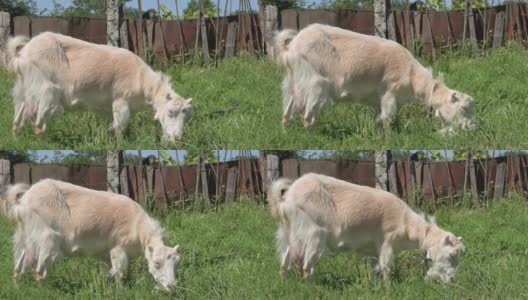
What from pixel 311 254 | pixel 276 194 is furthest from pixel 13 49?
pixel 311 254

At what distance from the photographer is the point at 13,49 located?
9.90 metres

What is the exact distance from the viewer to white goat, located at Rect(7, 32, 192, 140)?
9.64m

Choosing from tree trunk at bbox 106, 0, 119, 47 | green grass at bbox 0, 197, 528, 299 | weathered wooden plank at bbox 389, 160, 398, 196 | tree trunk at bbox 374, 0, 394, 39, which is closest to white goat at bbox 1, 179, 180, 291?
green grass at bbox 0, 197, 528, 299

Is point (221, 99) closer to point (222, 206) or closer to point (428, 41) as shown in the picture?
point (222, 206)

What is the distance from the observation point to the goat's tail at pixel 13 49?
9.88 metres

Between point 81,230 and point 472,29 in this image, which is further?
point 472,29

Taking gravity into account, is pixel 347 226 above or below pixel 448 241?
above

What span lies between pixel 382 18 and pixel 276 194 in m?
2.19

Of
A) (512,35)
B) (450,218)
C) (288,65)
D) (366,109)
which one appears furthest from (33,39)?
(512,35)

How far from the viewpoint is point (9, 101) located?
10.6 meters

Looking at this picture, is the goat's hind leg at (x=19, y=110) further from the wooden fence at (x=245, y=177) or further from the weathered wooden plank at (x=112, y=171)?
the weathered wooden plank at (x=112, y=171)

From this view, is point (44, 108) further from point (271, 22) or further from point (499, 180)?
point (499, 180)

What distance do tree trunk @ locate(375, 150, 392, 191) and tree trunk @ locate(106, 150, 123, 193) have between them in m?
2.59

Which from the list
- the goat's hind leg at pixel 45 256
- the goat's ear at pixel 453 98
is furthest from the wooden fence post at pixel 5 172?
the goat's ear at pixel 453 98
